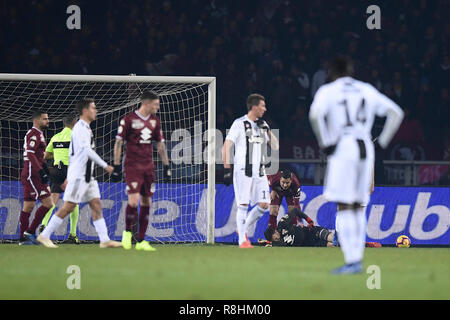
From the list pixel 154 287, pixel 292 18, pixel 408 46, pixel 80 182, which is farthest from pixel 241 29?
pixel 154 287

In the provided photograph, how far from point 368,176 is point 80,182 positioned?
4982mm

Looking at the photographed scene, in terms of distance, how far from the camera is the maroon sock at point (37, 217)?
13.0 metres

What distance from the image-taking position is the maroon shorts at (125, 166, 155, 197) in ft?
36.8

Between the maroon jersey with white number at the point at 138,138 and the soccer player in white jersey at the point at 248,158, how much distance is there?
154 cm

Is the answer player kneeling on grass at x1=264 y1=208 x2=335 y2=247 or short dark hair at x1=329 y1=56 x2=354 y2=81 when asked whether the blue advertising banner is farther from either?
short dark hair at x1=329 y1=56 x2=354 y2=81

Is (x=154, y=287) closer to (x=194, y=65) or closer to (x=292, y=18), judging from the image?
(x=194, y=65)

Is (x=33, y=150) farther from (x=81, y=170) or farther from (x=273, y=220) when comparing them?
(x=273, y=220)

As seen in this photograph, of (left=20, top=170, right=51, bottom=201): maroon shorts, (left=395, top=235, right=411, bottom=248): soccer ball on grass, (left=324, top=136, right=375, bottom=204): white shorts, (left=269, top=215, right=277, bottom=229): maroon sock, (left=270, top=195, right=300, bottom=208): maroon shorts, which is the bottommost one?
(left=395, top=235, right=411, bottom=248): soccer ball on grass

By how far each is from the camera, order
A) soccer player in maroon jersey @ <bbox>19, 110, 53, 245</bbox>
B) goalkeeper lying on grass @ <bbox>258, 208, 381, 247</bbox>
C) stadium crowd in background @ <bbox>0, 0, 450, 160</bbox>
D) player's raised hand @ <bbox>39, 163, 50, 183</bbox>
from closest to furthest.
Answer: player's raised hand @ <bbox>39, 163, 50, 183</bbox> → soccer player in maroon jersey @ <bbox>19, 110, 53, 245</bbox> → goalkeeper lying on grass @ <bbox>258, 208, 381, 247</bbox> → stadium crowd in background @ <bbox>0, 0, 450, 160</bbox>

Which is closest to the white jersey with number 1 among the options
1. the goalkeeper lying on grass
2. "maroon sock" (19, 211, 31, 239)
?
the goalkeeper lying on grass

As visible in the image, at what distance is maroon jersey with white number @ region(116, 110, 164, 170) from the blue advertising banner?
11.7 feet

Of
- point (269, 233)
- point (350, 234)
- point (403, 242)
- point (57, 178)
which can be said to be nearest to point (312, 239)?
point (269, 233)

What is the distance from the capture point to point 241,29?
67.0 ft

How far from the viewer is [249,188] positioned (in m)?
12.6
